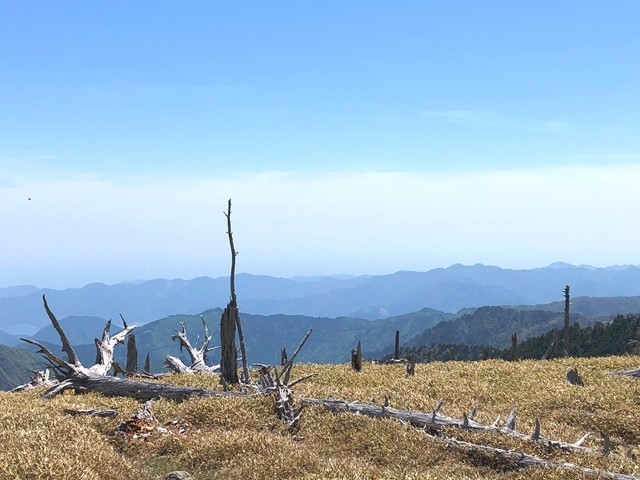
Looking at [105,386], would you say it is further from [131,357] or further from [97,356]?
[131,357]

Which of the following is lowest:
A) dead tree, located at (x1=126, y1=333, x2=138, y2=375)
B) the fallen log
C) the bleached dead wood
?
dead tree, located at (x1=126, y1=333, x2=138, y2=375)

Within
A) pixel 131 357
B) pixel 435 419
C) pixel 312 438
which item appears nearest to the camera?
pixel 312 438

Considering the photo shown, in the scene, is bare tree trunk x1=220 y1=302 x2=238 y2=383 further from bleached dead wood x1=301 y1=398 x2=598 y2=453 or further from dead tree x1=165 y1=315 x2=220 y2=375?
bleached dead wood x1=301 y1=398 x2=598 y2=453

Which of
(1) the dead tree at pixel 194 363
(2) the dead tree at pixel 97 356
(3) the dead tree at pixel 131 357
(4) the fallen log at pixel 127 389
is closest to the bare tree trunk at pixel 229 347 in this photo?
(4) the fallen log at pixel 127 389

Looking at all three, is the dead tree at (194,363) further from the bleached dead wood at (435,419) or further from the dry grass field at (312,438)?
the bleached dead wood at (435,419)

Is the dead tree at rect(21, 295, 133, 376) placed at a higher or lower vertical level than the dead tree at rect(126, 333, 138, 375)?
higher

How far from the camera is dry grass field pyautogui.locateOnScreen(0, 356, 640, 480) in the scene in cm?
1352

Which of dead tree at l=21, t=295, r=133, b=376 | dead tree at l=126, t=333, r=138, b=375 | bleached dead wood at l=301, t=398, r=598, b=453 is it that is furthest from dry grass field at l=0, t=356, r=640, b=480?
dead tree at l=126, t=333, r=138, b=375

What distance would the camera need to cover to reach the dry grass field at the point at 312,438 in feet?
44.4

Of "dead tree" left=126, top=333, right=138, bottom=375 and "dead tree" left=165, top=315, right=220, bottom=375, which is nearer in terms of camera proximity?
"dead tree" left=165, top=315, right=220, bottom=375

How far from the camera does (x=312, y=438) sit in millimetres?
17344

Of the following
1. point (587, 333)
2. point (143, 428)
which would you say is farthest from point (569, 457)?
point (587, 333)

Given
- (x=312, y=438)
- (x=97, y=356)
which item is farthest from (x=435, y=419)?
(x=97, y=356)

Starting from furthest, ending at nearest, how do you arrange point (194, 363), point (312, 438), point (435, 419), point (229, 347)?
point (194, 363) < point (229, 347) < point (435, 419) < point (312, 438)
